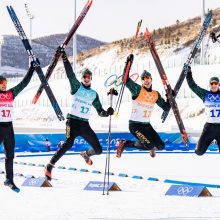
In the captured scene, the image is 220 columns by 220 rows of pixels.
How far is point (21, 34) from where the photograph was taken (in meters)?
12.2

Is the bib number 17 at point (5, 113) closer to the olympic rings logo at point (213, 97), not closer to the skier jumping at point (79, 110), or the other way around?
the skier jumping at point (79, 110)

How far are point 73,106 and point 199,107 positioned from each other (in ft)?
105

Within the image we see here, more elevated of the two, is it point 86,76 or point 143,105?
point 86,76

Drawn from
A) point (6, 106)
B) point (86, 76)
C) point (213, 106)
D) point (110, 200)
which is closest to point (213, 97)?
point (213, 106)

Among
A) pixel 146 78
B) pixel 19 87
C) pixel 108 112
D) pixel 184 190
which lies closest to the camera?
pixel 184 190

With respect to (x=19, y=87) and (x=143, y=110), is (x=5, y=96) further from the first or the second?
(x=143, y=110)

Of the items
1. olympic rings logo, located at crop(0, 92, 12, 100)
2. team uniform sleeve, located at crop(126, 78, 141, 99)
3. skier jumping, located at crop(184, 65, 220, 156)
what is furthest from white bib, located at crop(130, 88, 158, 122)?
olympic rings logo, located at crop(0, 92, 12, 100)

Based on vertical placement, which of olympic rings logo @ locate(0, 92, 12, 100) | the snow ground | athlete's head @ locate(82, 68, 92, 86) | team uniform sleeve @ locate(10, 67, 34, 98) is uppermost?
athlete's head @ locate(82, 68, 92, 86)

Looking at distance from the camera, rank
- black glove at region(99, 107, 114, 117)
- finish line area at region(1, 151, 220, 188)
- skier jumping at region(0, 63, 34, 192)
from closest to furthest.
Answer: skier jumping at region(0, 63, 34, 192) < black glove at region(99, 107, 114, 117) < finish line area at region(1, 151, 220, 188)

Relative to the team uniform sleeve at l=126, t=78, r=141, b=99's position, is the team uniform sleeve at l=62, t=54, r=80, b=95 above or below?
above

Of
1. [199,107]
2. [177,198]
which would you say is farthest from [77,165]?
[199,107]

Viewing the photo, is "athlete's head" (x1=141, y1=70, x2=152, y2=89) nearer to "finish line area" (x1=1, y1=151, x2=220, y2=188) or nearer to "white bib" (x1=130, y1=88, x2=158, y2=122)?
"white bib" (x1=130, y1=88, x2=158, y2=122)

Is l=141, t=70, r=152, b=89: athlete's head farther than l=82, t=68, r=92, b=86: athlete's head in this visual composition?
Yes

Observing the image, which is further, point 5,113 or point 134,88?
point 134,88
